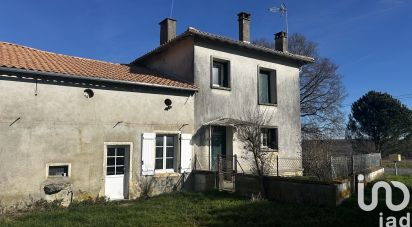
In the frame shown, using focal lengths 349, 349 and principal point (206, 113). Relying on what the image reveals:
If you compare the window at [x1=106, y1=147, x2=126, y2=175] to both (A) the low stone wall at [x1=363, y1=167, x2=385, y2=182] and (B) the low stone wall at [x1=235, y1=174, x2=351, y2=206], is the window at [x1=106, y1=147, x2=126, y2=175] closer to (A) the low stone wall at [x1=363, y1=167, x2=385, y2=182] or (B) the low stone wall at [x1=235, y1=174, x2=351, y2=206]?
(B) the low stone wall at [x1=235, y1=174, x2=351, y2=206]

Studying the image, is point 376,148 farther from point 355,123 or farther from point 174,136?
point 174,136

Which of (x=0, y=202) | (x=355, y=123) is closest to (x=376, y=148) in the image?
(x=355, y=123)

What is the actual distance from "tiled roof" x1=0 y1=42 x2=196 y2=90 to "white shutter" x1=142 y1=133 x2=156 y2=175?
182cm

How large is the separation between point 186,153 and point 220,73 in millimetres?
4075

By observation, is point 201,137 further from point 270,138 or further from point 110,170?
point 270,138

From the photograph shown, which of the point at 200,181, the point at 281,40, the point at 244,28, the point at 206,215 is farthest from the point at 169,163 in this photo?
the point at 281,40

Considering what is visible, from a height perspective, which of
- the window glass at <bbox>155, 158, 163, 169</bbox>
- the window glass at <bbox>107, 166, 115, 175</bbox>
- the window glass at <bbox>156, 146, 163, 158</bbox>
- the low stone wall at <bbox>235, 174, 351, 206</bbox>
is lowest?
the low stone wall at <bbox>235, 174, 351, 206</bbox>

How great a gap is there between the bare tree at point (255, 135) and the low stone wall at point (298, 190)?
1.23 metres

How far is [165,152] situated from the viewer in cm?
1271

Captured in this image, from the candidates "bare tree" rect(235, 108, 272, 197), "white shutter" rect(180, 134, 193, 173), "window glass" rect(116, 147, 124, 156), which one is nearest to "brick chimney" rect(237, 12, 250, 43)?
"bare tree" rect(235, 108, 272, 197)

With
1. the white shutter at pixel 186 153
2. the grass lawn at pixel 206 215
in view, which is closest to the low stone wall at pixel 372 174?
the grass lawn at pixel 206 215

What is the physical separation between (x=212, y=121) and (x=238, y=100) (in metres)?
1.87

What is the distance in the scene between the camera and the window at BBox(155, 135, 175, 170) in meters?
12.5

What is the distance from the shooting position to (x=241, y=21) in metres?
17.2
